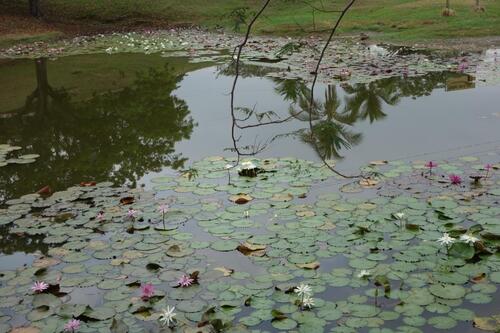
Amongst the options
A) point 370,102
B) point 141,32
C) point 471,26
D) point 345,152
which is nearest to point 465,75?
point 370,102

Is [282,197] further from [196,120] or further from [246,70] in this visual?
[246,70]

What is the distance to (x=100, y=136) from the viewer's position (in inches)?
368

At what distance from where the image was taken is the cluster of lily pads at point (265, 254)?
3.98m

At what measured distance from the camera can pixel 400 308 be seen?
3.96 m

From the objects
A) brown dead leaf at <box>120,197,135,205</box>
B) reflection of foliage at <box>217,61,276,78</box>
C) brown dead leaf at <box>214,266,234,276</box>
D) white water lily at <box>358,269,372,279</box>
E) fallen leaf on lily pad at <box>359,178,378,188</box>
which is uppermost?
reflection of foliage at <box>217,61,276,78</box>

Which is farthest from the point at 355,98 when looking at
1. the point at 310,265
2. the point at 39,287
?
the point at 39,287

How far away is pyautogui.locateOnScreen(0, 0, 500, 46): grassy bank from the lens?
1973 centimetres

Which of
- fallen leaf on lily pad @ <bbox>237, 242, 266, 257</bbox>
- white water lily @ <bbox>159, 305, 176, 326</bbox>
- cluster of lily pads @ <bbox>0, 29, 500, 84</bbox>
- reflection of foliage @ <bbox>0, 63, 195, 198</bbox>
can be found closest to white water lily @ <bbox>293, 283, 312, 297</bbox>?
fallen leaf on lily pad @ <bbox>237, 242, 266, 257</bbox>

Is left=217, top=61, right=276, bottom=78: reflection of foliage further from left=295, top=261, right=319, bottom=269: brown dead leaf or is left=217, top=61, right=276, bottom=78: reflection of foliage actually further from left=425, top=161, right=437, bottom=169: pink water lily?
left=295, top=261, right=319, bottom=269: brown dead leaf

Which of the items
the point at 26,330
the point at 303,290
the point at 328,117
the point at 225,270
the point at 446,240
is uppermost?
the point at 328,117

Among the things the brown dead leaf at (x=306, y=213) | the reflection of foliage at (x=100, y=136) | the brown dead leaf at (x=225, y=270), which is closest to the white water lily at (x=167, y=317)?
the brown dead leaf at (x=225, y=270)

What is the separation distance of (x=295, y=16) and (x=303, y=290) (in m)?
24.0

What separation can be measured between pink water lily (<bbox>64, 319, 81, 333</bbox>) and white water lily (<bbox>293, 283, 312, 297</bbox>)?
1.57 meters

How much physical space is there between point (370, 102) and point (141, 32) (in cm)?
1850
